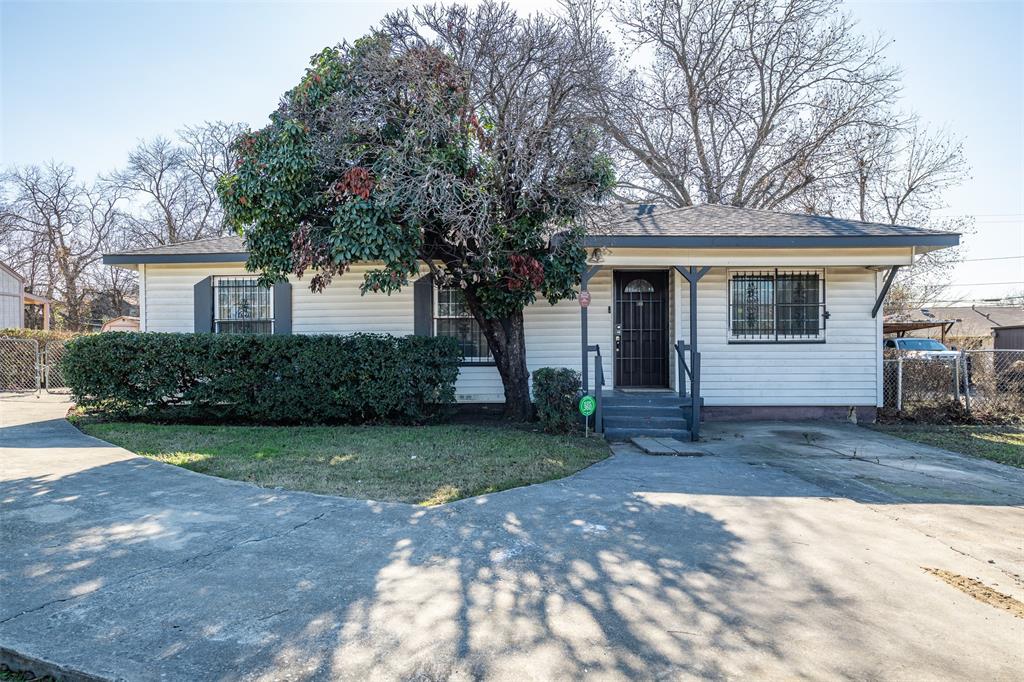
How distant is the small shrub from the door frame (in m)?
2.27

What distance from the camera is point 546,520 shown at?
448 cm

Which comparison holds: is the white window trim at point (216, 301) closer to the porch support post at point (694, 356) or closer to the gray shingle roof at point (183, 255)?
the gray shingle roof at point (183, 255)

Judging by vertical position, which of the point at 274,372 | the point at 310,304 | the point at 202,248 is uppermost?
the point at 202,248

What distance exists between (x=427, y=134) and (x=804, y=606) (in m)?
6.67

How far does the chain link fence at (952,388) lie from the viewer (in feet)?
33.3

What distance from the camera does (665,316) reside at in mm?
10734

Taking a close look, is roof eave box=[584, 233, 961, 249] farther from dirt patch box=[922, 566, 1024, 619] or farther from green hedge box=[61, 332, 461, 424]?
dirt patch box=[922, 566, 1024, 619]

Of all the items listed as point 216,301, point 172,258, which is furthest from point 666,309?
point 172,258

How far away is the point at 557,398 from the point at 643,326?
3.26m

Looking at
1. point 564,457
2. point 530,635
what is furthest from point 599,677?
point 564,457

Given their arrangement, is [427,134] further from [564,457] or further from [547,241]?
[564,457]

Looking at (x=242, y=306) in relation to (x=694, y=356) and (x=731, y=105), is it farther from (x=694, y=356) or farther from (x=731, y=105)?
(x=731, y=105)

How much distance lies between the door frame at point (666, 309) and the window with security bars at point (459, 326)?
2.41 meters

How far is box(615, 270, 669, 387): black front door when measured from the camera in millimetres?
10711
